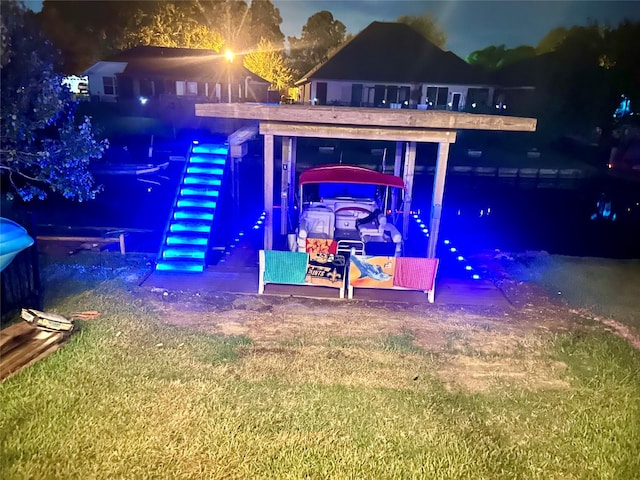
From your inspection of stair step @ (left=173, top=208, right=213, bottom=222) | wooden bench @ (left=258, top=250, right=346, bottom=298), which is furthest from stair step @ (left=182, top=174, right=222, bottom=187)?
wooden bench @ (left=258, top=250, right=346, bottom=298)

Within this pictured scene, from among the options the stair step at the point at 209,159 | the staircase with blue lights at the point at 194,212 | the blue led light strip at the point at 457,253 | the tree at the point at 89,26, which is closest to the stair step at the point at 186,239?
the staircase with blue lights at the point at 194,212

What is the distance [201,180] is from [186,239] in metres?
2.55

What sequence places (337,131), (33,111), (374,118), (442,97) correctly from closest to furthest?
(374,118) → (33,111) → (337,131) → (442,97)

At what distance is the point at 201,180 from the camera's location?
1314cm

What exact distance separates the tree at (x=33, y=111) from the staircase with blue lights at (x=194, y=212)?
2257 mm

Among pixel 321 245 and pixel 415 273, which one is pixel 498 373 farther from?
pixel 321 245

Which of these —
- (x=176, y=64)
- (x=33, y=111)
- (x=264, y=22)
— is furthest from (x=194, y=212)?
(x=264, y=22)

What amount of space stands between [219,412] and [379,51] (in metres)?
35.3

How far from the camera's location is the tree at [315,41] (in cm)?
5984

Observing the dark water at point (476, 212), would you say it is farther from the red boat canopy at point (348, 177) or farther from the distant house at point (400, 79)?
the distant house at point (400, 79)

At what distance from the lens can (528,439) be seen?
5.78m

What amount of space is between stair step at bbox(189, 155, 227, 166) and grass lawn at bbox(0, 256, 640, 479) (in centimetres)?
593

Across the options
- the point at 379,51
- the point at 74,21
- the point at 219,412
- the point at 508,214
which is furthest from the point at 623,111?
the point at 74,21

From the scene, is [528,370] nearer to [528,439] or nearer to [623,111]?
[528,439]
